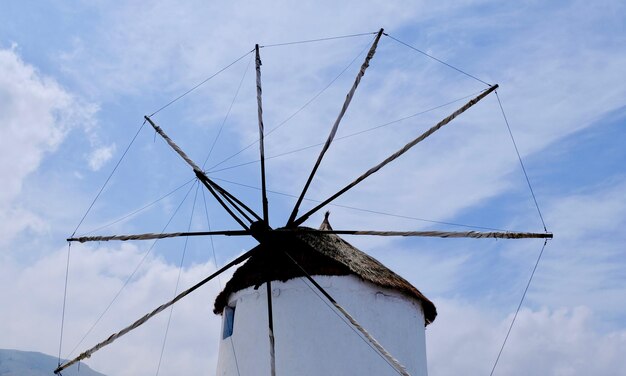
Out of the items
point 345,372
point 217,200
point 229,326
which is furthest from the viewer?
point 229,326

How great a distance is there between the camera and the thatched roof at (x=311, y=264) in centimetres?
1098

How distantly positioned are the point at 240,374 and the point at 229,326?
3.79 ft

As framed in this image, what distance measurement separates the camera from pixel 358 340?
34.4 ft

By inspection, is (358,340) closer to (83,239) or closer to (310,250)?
(310,250)

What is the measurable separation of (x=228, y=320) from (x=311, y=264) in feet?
6.97

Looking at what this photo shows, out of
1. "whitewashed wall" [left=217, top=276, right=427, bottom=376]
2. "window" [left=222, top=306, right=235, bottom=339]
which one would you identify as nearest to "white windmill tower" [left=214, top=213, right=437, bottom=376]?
"whitewashed wall" [left=217, top=276, right=427, bottom=376]

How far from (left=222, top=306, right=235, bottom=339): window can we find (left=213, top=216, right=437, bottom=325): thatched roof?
47cm

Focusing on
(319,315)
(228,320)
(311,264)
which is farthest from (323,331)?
(228,320)

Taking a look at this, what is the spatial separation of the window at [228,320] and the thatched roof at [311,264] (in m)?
0.47

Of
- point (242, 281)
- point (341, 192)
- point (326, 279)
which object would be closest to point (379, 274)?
point (326, 279)

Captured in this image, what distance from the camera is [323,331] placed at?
10539 millimetres

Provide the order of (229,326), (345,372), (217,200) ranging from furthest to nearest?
(229,326), (217,200), (345,372)

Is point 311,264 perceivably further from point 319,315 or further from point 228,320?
point 228,320

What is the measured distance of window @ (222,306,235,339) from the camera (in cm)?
1188
